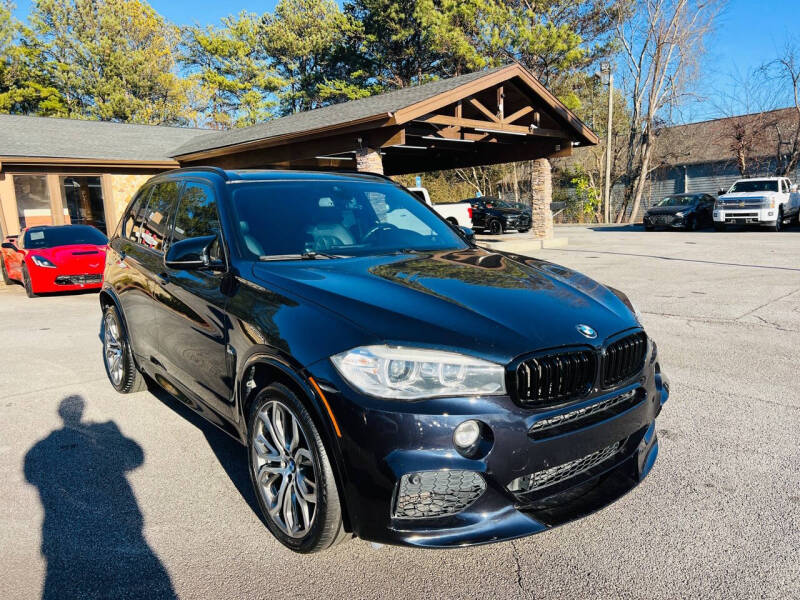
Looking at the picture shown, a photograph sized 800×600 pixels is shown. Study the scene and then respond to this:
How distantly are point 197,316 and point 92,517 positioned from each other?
118 cm

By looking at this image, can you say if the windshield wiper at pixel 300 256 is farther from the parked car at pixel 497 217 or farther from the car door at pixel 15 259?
the parked car at pixel 497 217

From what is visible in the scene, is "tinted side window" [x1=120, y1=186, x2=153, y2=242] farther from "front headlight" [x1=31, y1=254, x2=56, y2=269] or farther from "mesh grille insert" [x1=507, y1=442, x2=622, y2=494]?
"front headlight" [x1=31, y1=254, x2=56, y2=269]

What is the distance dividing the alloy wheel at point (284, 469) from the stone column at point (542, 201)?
735 inches

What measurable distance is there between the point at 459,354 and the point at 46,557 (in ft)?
7.12

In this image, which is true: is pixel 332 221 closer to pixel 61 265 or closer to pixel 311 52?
pixel 61 265

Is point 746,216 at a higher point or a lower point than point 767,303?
higher

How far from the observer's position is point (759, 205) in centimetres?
2162

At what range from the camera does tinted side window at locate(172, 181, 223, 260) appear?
139 inches

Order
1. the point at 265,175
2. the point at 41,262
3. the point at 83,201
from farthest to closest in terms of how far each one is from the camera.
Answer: the point at 83,201 → the point at 41,262 → the point at 265,175

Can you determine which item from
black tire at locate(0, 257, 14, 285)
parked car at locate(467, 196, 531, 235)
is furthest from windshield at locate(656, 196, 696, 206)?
black tire at locate(0, 257, 14, 285)

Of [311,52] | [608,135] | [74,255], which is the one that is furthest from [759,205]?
[311,52]

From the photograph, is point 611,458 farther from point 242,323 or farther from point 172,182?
point 172,182

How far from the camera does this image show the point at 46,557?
9.07ft

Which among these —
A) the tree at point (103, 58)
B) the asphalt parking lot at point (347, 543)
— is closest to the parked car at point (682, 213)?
the asphalt parking lot at point (347, 543)
